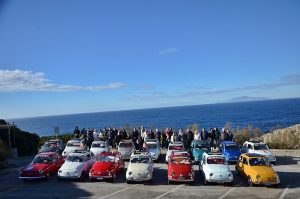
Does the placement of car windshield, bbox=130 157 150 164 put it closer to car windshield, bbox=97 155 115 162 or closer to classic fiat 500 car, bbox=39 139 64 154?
car windshield, bbox=97 155 115 162

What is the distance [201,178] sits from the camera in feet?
73.0

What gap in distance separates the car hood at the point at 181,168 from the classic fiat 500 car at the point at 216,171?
892mm

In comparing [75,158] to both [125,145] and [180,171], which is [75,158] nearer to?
[180,171]

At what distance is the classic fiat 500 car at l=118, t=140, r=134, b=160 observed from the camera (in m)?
28.5

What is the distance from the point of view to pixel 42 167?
21.9 metres

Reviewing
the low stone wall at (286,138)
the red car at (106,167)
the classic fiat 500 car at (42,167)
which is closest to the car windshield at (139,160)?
the red car at (106,167)

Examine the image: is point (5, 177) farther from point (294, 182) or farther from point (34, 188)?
point (294, 182)

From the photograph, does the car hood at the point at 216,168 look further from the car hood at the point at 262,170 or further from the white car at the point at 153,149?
the white car at the point at 153,149

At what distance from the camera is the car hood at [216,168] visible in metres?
20.4

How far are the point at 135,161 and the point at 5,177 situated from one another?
832cm

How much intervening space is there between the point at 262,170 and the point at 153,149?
1019 centimetres

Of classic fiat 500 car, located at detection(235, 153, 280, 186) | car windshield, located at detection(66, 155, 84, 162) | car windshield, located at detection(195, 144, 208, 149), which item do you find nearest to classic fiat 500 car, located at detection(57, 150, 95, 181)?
car windshield, located at detection(66, 155, 84, 162)

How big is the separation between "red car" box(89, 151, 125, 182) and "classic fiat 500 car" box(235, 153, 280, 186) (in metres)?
7.21

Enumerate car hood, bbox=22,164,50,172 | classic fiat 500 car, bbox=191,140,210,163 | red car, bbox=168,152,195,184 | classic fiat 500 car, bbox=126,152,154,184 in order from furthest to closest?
classic fiat 500 car, bbox=191,140,210,163, car hood, bbox=22,164,50,172, classic fiat 500 car, bbox=126,152,154,184, red car, bbox=168,152,195,184
